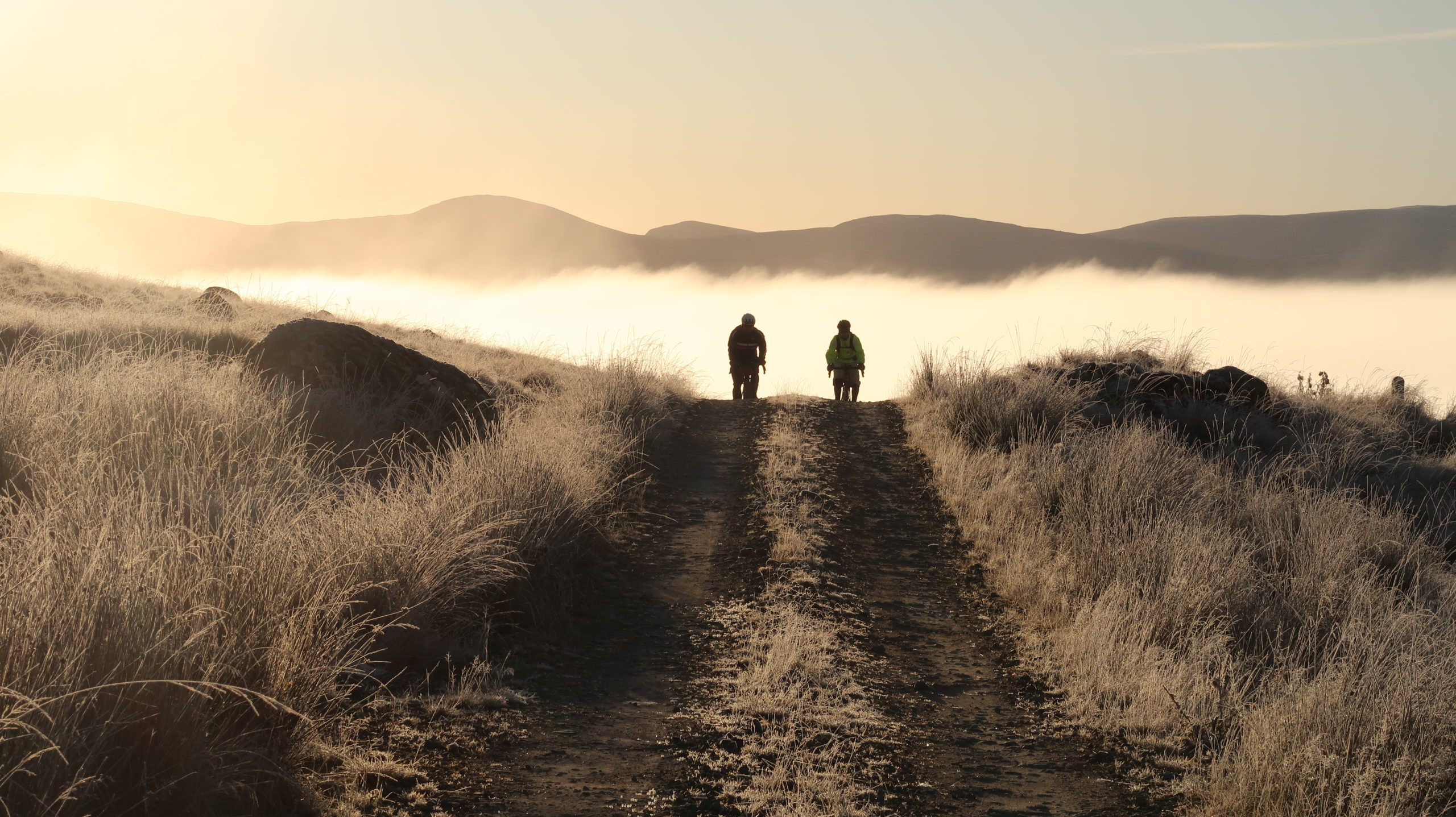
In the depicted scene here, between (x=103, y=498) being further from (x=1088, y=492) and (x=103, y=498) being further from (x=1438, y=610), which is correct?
(x=1438, y=610)

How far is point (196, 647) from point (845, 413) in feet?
37.4

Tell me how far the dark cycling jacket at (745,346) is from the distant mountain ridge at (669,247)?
11526 centimetres

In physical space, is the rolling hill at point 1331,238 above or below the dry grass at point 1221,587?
above

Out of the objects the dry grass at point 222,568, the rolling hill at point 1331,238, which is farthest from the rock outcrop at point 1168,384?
the rolling hill at point 1331,238

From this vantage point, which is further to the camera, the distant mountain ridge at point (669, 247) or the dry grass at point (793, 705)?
the distant mountain ridge at point (669, 247)

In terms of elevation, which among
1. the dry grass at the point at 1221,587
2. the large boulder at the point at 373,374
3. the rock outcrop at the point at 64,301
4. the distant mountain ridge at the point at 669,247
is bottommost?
the dry grass at the point at 1221,587

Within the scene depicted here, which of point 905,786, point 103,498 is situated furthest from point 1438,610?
point 103,498

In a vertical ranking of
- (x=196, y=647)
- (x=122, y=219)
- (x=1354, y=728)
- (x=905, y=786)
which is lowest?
(x=905, y=786)

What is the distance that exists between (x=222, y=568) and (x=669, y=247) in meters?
137

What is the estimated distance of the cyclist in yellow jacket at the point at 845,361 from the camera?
17.6m

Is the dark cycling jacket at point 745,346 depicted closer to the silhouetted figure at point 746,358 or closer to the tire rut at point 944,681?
the silhouetted figure at point 746,358

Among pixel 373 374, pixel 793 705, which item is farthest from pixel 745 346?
pixel 793 705

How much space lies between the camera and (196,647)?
383 cm

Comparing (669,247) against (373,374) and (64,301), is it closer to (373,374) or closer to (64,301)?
(64,301)
